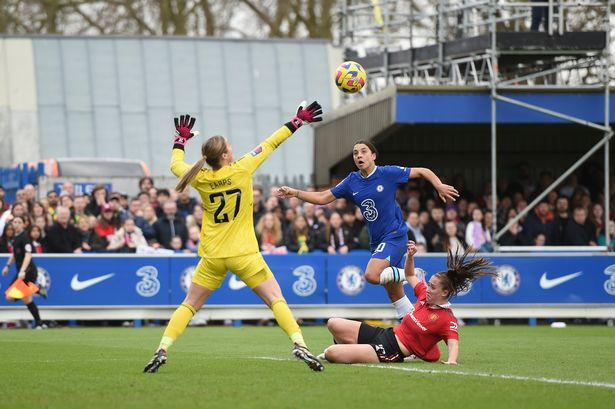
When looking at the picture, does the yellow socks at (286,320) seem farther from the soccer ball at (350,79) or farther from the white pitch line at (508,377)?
the soccer ball at (350,79)

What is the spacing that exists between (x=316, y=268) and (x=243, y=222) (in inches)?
435

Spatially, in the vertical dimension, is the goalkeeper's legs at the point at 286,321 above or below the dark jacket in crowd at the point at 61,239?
above

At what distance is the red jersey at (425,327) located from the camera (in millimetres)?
11383

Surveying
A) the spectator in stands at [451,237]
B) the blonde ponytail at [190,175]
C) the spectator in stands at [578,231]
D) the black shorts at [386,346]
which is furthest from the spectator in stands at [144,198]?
the blonde ponytail at [190,175]

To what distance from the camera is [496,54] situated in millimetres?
22891

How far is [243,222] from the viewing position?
10977 millimetres

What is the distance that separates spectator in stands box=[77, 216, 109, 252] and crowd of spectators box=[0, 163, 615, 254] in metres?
0.02

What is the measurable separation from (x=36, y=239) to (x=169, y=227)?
2416 millimetres

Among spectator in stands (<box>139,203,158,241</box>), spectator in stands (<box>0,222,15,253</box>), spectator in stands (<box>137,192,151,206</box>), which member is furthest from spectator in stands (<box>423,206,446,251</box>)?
spectator in stands (<box>0,222,15,253</box>)

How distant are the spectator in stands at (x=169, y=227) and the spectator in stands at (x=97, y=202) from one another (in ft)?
3.80

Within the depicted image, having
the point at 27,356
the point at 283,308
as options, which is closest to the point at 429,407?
the point at 283,308

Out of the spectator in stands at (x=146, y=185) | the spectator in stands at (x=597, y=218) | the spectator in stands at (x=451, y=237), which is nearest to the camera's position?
the spectator in stands at (x=451, y=237)

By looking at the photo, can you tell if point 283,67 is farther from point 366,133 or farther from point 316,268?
Answer: point 316,268

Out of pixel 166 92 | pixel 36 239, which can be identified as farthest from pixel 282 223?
pixel 166 92
